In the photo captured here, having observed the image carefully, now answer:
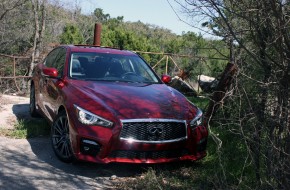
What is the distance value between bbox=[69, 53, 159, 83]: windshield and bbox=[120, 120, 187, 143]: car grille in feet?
4.91

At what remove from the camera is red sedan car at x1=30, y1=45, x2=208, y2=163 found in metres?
4.82

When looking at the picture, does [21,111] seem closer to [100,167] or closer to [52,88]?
[52,88]

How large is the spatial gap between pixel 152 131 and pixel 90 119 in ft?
2.54

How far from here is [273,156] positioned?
10.6 ft

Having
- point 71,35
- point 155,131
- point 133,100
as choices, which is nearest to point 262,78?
point 155,131

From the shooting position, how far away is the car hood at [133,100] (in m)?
5.01

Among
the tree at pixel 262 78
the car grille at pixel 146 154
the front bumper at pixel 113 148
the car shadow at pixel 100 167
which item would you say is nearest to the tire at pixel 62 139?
the car shadow at pixel 100 167

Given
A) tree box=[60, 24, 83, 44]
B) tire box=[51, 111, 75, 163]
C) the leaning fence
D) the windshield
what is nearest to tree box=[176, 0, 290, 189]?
tire box=[51, 111, 75, 163]

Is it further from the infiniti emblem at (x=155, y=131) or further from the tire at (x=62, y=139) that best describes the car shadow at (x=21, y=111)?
the infiniti emblem at (x=155, y=131)

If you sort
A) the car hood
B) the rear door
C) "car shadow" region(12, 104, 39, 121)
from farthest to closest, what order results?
"car shadow" region(12, 104, 39, 121) → the rear door → the car hood

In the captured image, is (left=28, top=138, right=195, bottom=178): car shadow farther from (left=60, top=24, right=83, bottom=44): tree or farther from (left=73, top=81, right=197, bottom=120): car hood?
(left=60, top=24, right=83, bottom=44): tree

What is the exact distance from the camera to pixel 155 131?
491 cm

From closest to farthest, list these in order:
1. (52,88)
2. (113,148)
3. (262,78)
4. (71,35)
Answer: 1. (262,78)
2. (113,148)
3. (52,88)
4. (71,35)

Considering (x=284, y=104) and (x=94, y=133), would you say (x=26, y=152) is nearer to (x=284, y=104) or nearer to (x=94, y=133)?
(x=94, y=133)
